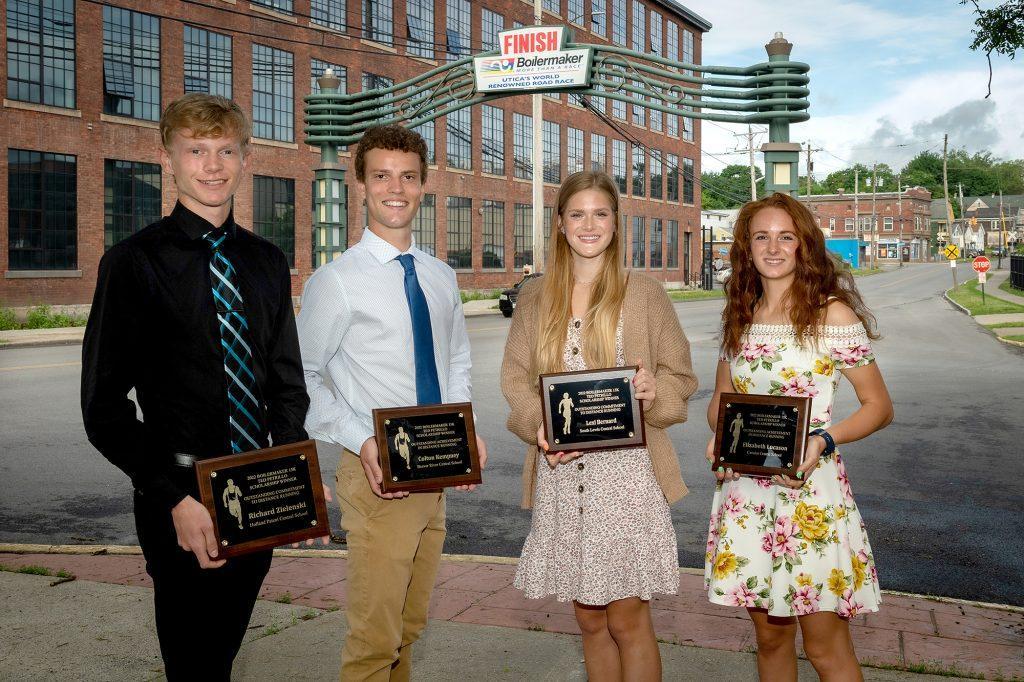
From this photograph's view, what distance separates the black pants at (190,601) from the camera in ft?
8.66

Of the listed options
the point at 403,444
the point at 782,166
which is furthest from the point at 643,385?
the point at 782,166

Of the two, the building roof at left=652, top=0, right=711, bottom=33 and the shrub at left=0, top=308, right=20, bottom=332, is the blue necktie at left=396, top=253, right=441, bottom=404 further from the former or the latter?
the building roof at left=652, top=0, right=711, bottom=33

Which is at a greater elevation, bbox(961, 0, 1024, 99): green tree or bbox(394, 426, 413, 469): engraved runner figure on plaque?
bbox(961, 0, 1024, 99): green tree

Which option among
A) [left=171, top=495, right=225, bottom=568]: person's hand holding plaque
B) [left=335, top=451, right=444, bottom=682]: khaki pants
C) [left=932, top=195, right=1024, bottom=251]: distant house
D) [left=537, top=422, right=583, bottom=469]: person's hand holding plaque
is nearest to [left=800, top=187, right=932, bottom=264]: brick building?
[left=932, top=195, right=1024, bottom=251]: distant house

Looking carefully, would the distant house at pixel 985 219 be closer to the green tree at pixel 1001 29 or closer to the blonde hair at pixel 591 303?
the green tree at pixel 1001 29

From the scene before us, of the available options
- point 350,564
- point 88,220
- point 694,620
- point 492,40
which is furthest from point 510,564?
point 492,40

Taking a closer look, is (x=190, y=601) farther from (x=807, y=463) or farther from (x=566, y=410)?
(x=807, y=463)

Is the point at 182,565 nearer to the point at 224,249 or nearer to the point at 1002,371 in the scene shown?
the point at 224,249

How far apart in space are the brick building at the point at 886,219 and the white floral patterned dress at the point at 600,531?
138661mm

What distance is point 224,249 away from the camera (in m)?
2.84

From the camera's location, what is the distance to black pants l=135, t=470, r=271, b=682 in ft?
8.66

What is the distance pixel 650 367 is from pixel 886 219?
146 meters

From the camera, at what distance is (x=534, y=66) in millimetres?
10953

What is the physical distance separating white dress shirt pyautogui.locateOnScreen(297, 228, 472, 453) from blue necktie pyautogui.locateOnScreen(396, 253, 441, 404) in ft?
0.08
